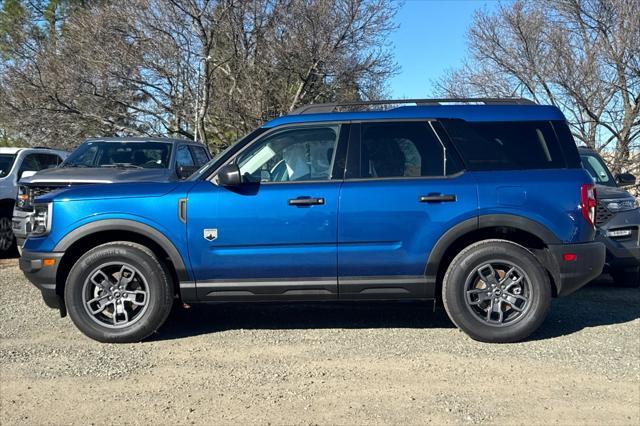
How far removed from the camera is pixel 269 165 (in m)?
5.65

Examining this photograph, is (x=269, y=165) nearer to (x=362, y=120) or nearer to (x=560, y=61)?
(x=362, y=120)

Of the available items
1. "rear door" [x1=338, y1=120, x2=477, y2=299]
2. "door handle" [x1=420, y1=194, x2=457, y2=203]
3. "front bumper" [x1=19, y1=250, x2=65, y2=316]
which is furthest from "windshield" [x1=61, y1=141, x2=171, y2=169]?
"door handle" [x1=420, y1=194, x2=457, y2=203]

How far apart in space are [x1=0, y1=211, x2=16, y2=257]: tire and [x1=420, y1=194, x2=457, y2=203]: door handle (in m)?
8.19

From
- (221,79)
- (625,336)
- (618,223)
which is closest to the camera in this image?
(625,336)

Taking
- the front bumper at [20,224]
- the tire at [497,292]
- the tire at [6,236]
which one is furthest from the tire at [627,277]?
the tire at [6,236]

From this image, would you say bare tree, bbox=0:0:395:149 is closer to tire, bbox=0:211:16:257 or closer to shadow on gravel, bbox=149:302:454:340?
tire, bbox=0:211:16:257

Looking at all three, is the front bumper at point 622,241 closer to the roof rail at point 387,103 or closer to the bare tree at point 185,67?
the roof rail at point 387,103

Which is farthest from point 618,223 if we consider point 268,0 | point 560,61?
point 268,0

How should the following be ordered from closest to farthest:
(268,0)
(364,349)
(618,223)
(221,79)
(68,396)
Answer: (68,396)
(364,349)
(618,223)
(268,0)
(221,79)

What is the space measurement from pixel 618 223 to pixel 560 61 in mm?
11763

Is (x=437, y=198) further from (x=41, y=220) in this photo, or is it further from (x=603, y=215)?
(x=41, y=220)

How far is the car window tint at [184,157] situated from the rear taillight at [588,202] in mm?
6199

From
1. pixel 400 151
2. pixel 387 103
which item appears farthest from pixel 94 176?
pixel 400 151

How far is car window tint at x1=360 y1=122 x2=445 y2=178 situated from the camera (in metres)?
5.59
